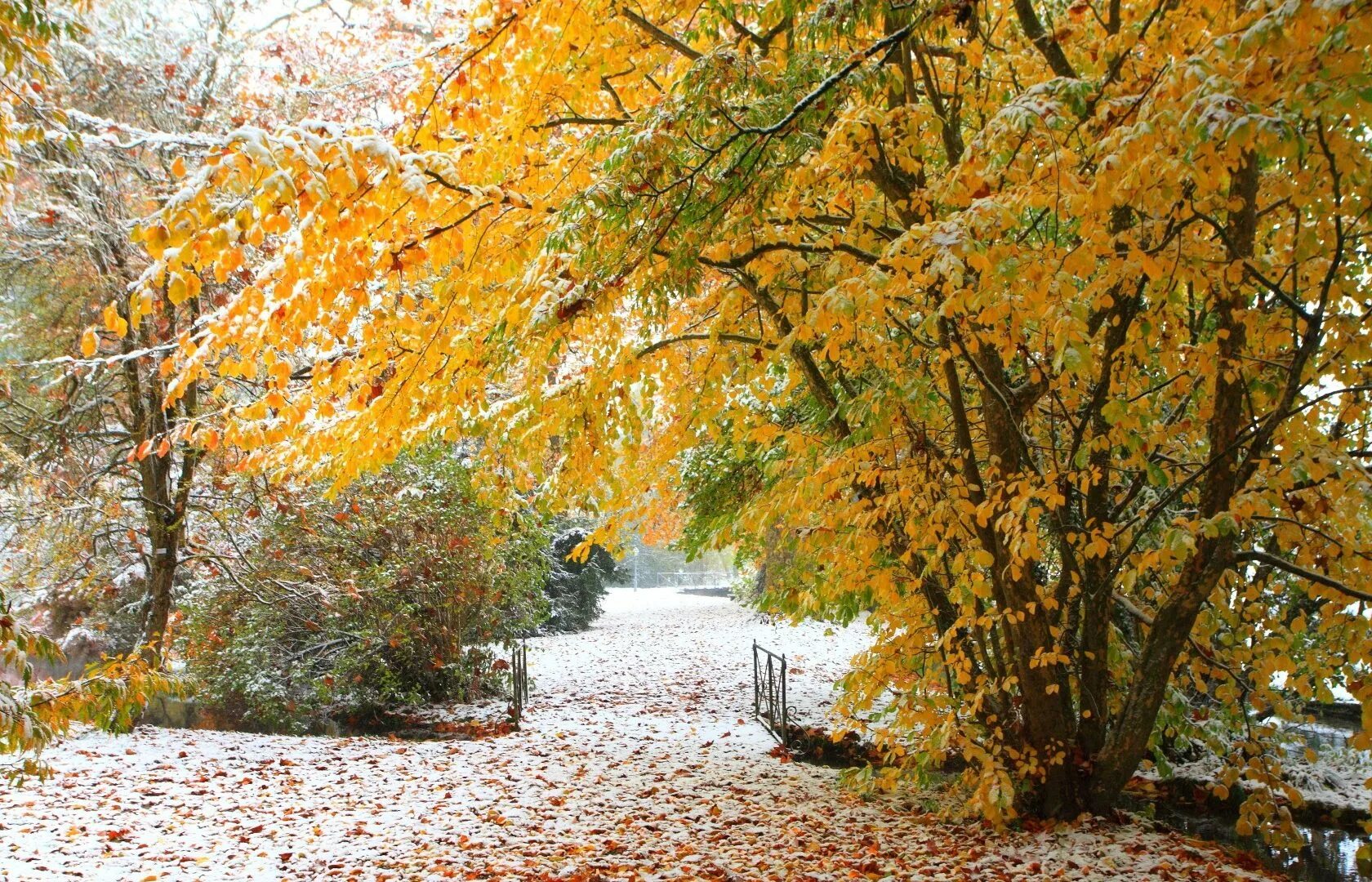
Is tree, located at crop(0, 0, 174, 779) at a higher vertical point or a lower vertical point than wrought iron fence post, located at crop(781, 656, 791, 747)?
higher

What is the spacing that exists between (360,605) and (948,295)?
303 inches

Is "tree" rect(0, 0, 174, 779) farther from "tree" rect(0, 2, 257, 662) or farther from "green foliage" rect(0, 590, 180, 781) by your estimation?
"tree" rect(0, 2, 257, 662)

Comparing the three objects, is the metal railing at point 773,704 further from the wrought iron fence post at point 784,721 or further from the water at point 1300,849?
the water at point 1300,849

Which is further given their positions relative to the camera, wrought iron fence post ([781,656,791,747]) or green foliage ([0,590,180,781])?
wrought iron fence post ([781,656,791,747])

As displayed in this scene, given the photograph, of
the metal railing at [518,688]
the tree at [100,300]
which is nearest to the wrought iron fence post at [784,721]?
the metal railing at [518,688]

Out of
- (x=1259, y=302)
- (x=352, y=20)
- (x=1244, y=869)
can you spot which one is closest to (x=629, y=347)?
(x=1259, y=302)

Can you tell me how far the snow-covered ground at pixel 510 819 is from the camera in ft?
14.8

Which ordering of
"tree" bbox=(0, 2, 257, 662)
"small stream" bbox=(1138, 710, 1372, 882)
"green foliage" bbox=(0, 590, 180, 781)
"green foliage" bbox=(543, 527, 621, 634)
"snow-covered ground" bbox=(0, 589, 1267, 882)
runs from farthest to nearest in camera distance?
"green foliage" bbox=(543, 527, 621, 634) < "tree" bbox=(0, 2, 257, 662) < "small stream" bbox=(1138, 710, 1372, 882) < "snow-covered ground" bbox=(0, 589, 1267, 882) < "green foliage" bbox=(0, 590, 180, 781)

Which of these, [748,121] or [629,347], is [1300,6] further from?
[629,347]

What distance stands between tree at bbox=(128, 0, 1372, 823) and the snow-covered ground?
0.52 m

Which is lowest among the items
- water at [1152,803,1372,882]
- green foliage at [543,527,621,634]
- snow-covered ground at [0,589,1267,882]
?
water at [1152,803,1372,882]

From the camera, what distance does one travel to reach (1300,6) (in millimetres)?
2238

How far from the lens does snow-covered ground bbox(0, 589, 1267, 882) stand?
4.51 m

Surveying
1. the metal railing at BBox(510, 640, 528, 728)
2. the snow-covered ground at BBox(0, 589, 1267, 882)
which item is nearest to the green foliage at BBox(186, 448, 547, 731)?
the metal railing at BBox(510, 640, 528, 728)
